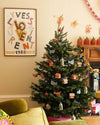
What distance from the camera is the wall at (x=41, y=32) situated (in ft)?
9.93

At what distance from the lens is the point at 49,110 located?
2.52 meters

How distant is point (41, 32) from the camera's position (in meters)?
3.06

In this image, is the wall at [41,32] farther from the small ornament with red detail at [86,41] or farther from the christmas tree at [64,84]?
the christmas tree at [64,84]

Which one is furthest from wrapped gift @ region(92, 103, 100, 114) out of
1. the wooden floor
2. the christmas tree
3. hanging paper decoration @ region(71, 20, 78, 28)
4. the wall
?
hanging paper decoration @ region(71, 20, 78, 28)

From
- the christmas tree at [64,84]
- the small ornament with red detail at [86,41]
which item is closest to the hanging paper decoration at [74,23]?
the small ornament with red detail at [86,41]

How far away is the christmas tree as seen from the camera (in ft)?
7.94

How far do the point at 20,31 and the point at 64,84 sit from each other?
1267 mm

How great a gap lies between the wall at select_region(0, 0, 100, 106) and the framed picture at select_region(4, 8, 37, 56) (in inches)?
3.0

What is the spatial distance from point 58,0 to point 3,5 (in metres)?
0.98

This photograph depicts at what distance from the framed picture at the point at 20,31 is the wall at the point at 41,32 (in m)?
0.08

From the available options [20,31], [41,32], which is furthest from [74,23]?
[20,31]

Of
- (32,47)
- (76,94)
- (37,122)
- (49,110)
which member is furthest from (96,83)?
(37,122)

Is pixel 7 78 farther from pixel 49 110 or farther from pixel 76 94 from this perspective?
pixel 76 94

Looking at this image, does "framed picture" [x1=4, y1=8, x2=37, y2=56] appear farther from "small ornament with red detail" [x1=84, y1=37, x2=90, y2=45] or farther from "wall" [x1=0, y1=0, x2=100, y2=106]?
"small ornament with red detail" [x1=84, y1=37, x2=90, y2=45]
